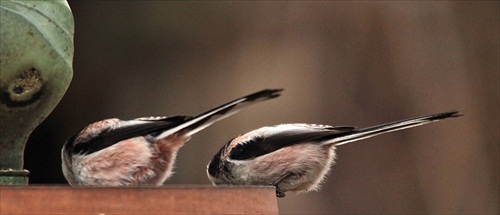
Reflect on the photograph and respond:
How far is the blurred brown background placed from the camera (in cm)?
267

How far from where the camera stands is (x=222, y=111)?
131cm

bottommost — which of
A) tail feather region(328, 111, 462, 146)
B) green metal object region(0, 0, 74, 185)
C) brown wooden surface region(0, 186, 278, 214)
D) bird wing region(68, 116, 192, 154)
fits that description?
brown wooden surface region(0, 186, 278, 214)

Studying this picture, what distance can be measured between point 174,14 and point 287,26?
1.44ft

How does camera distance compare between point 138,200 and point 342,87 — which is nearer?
point 138,200

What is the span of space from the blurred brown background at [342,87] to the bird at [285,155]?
1233mm

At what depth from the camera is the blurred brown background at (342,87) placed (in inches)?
105

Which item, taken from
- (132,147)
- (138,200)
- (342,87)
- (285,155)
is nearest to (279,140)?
(285,155)

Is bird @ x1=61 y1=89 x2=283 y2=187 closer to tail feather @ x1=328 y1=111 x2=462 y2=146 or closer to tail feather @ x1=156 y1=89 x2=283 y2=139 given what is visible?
tail feather @ x1=156 y1=89 x2=283 y2=139

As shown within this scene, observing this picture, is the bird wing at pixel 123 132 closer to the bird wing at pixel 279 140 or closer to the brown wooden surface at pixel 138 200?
the bird wing at pixel 279 140

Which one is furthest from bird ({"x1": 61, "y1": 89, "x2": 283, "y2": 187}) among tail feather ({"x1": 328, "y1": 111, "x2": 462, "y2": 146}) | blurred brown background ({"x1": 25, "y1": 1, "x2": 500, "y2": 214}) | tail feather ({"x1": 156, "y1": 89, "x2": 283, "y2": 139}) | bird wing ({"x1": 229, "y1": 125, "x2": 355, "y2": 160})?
blurred brown background ({"x1": 25, "y1": 1, "x2": 500, "y2": 214})

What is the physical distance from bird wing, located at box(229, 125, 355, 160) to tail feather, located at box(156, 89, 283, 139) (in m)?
0.10

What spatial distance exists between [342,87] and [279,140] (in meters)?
1.37

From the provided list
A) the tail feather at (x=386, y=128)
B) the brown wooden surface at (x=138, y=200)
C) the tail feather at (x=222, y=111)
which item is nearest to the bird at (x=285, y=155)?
the tail feather at (x=386, y=128)

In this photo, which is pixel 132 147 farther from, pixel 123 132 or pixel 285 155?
pixel 285 155
